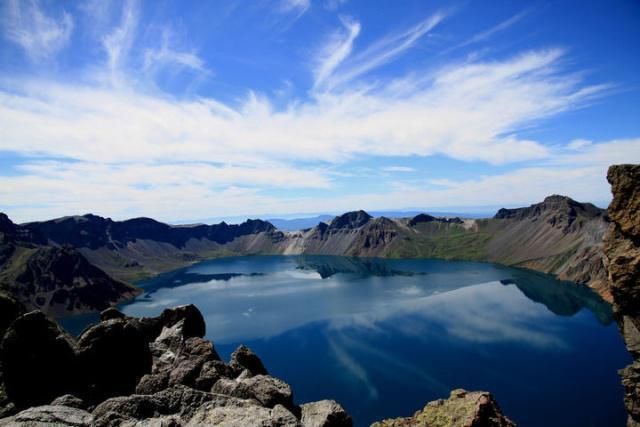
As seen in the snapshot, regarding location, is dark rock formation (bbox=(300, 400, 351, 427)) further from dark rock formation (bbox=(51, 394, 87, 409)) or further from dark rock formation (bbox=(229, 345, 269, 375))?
dark rock formation (bbox=(51, 394, 87, 409))

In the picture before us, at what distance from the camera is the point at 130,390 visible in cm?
2920

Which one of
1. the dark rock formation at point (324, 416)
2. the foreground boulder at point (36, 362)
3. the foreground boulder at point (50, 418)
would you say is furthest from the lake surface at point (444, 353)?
the foreground boulder at point (50, 418)

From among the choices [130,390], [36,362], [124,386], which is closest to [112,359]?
[124,386]

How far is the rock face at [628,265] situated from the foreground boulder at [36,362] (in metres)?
80.7

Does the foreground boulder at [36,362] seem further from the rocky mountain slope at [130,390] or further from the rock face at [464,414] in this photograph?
the rock face at [464,414]

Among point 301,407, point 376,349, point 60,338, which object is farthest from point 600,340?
point 60,338

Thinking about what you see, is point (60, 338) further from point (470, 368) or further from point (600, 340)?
point (600, 340)

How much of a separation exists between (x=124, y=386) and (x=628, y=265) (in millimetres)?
77952

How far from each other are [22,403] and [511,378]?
103 m

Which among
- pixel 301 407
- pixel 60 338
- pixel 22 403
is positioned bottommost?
pixel 301 407

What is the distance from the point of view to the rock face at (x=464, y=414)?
2738 cm

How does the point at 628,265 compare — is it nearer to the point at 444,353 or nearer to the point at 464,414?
the point at 464,414

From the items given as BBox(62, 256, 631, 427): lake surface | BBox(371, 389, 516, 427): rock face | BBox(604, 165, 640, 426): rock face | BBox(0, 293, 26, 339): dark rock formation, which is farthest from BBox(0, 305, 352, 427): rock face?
BBox(604, 165, 640, 426): rock face

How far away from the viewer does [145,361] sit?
31.5 metres
